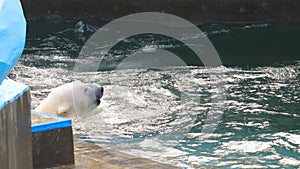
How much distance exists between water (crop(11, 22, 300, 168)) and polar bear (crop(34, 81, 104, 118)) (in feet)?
0.50

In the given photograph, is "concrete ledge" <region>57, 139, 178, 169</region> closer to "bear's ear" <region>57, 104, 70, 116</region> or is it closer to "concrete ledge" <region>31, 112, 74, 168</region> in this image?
"concrete ledge" <region>31, 112, 74, 168</region>

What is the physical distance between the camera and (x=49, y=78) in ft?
23.5

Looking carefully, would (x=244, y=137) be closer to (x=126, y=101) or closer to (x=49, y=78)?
(x=126, y=101)

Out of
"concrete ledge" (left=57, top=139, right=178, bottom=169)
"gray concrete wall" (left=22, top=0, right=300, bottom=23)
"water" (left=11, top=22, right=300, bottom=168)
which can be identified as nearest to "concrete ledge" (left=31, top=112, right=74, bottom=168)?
"concrete ledge" (left=57, top=139, right=178, bottom=169)

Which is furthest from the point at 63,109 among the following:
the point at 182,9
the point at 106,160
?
the point at 182,9

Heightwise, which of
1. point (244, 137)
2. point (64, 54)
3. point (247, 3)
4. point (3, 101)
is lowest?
point (244, 137)

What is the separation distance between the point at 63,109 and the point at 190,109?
5.49ft

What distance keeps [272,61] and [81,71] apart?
8.72 ft

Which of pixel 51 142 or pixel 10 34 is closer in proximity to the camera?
pixel 10 34

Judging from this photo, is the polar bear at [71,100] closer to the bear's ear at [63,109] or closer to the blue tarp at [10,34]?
the bear's ear at [63,109]

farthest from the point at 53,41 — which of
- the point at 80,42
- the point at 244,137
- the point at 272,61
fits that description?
the point at 244,137

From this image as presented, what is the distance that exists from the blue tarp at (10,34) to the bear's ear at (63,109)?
2259 millimetres

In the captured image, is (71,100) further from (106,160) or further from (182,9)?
(182,9)

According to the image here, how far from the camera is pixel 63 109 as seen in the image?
4707mm
